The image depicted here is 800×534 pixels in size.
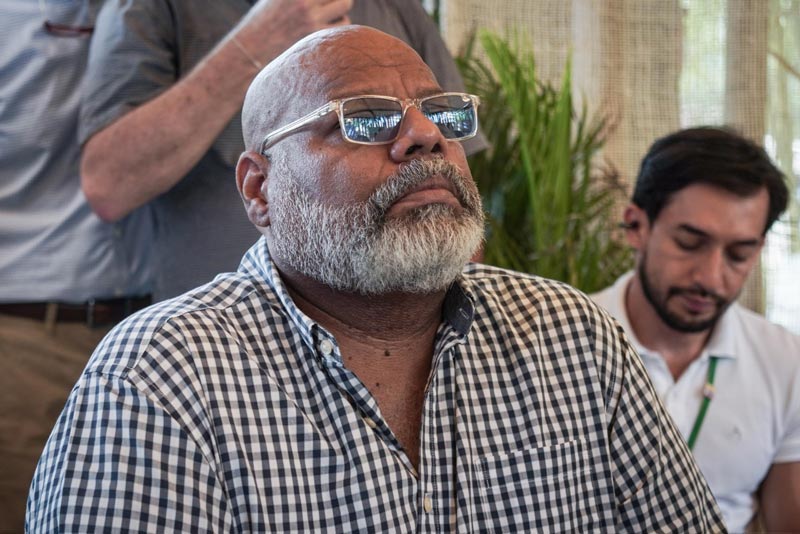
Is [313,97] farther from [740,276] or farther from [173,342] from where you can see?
[740,276]

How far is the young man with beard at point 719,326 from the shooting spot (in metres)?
2.65

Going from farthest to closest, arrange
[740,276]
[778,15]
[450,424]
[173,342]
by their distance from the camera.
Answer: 1. [778,15]
2. [740,276]
3. [450,424]
4. [173,342]

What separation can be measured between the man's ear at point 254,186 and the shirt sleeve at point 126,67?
1.83ft

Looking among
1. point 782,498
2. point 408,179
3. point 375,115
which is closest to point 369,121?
point 375,115

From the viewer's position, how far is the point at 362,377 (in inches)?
65.9

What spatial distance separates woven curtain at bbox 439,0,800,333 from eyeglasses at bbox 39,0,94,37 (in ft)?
6.51

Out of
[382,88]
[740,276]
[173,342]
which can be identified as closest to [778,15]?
[740,276]

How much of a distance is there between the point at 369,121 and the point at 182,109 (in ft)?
2.32

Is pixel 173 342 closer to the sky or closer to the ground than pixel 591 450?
closer to the sky

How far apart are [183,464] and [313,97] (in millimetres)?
676

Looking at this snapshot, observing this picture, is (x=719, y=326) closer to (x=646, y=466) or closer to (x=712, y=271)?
(x=712, y=271)

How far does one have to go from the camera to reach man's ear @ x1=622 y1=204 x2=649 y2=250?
300 cm

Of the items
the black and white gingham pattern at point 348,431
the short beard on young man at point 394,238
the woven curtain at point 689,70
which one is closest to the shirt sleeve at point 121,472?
the black and white gingham pattern at point 348,431

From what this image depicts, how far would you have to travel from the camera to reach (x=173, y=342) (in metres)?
1.51
